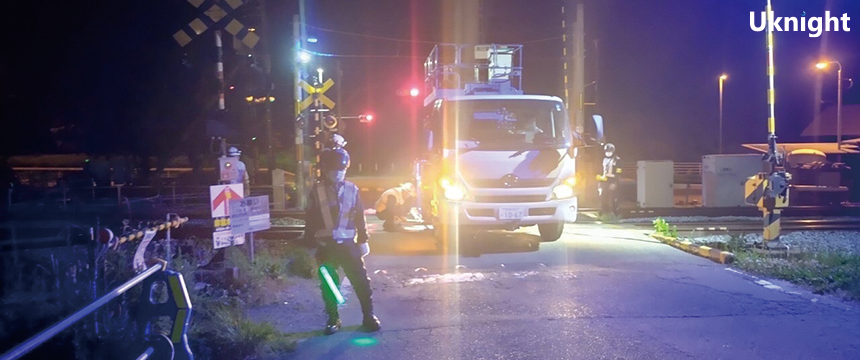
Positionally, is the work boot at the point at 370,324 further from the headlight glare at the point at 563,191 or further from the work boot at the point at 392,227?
the work boot at the point at 392,227

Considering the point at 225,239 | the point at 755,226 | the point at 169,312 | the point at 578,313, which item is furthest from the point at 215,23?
the point at 755,226

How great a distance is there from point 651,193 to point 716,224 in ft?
13.1

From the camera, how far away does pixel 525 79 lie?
Result: 2642cm

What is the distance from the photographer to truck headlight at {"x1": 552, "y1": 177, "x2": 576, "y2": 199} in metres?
11.6

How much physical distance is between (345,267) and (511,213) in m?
5.00

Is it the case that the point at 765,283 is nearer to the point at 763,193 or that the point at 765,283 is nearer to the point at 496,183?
the point at 763,193

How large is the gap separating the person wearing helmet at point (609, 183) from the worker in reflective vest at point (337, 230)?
33.5 ft

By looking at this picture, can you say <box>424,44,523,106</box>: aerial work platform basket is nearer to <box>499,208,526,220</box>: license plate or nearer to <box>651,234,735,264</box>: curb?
<box>499,208,526,220</box>: license plate

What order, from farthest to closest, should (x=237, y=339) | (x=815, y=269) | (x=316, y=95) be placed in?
(x=316, y=95), (x=815, y=269), (x=237, y=339)

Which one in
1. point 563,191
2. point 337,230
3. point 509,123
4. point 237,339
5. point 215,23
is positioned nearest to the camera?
point 237,339

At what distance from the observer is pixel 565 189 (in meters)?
11.7

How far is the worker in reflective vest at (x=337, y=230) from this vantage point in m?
6.77

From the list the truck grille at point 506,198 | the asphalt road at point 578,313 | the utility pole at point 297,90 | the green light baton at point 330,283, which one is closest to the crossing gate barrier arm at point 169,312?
the asphalt road at point 578,313

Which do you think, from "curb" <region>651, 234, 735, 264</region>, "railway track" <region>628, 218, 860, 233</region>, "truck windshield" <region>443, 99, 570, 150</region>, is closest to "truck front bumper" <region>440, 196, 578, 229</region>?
"truck windshield" <region>443, 99, 570, 150</region>
